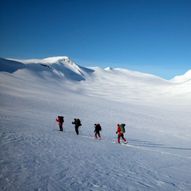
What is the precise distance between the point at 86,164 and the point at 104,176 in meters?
1.17

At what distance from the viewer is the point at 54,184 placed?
17.9 ft

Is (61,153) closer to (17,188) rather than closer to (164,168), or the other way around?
(17,188)

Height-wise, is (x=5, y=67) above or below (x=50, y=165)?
above

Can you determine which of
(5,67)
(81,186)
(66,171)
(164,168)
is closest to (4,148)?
(66,171)

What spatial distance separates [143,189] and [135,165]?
2334mm

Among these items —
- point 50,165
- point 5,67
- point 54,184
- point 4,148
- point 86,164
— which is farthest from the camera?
point 5,67

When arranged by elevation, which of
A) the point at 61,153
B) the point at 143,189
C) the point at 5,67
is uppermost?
the point at 5,67

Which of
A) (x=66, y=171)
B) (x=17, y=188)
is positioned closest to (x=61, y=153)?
(x=66, y=171)

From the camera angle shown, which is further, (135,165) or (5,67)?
(5,67)

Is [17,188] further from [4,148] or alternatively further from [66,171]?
[4,148]

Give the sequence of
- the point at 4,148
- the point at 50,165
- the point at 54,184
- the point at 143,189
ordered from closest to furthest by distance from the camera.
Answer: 1. the point at 54,184
2. the point at 143,189
3. the point at 50,165
4. the point at 4,148

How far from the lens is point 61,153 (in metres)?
8.46

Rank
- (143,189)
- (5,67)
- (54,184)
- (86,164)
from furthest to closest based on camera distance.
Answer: (5,67) < (86,164) < (143,189) < (54,184)

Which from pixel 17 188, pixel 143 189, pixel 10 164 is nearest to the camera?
pixel 17 188
